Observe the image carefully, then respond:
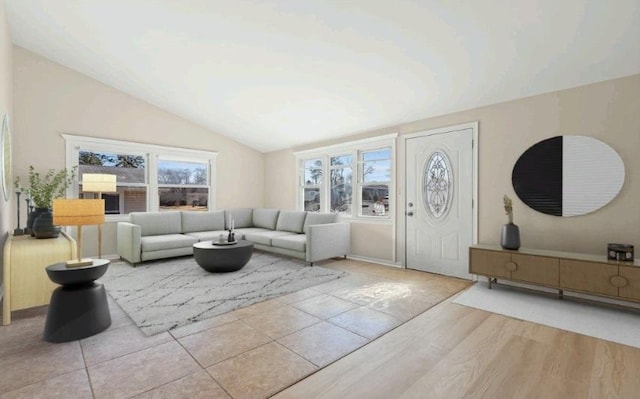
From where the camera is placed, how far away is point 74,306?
2287 mm

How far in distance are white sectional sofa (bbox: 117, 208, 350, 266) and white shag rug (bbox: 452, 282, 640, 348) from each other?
6.96 feet

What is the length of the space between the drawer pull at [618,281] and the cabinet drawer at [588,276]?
0.02 metres

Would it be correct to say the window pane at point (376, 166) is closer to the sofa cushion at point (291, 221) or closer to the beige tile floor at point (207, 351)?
the sofa cushion at point (291, 221)

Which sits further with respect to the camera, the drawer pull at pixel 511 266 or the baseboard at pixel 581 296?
the drawer pull at pixel 511 266

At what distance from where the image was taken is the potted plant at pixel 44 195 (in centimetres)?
314

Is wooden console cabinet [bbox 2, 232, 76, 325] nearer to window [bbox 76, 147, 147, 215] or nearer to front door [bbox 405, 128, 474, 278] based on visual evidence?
window [bbox 76, 147, 147, 215]

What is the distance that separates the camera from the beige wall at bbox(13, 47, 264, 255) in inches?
173

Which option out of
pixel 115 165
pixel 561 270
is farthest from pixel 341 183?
pixel 115 165

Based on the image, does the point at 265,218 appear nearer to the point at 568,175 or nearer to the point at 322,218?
the point at 322,218

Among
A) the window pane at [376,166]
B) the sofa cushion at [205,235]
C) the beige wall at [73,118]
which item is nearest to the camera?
the beige wall at [73,118]

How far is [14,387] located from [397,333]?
8.02 feet

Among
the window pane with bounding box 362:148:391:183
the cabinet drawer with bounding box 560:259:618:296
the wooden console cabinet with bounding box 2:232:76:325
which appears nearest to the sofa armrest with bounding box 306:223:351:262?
the window pane with bounding box 362:148:391:183

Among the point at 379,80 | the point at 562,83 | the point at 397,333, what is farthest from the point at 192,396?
the point at 562,83

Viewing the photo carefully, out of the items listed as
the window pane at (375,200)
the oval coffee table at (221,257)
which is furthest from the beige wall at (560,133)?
the oval coffee table at (221,257)
